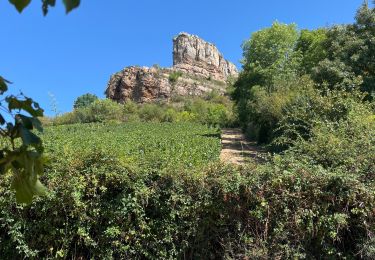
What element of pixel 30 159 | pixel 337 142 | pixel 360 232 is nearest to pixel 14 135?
pixel 30 159

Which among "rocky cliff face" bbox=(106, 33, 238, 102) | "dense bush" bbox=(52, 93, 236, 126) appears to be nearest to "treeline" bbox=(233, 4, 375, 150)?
"dense bush" bbox=(52, 93, 236, 126)

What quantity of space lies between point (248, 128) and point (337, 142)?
33.1m

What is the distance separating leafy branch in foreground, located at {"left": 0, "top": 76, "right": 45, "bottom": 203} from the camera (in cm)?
137

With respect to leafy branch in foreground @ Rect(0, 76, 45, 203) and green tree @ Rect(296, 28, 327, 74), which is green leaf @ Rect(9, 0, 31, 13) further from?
green tree @ Rect(296, 28, 327, 74)

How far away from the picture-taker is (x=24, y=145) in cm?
133

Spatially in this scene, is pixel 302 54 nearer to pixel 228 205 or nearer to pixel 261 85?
pixel 261 85

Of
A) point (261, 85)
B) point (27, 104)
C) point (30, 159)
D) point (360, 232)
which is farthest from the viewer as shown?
point (261, 85)

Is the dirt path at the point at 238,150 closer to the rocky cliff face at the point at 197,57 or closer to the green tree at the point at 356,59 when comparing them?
the green tree at the point at 356,59

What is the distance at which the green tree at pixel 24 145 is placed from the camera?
1.33m

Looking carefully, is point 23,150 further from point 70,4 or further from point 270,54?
point 270,54

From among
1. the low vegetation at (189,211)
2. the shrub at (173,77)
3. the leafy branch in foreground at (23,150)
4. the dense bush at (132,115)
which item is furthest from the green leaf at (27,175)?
the shrub at (173,77)

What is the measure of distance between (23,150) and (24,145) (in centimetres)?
6

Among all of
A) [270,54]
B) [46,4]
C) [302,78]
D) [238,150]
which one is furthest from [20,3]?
[270,54]

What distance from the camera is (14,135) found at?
4.63ft
